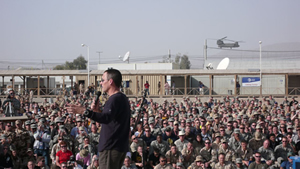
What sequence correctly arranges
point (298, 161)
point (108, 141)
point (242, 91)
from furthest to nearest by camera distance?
point (242, 91), point (298, 161), point (108, 141)

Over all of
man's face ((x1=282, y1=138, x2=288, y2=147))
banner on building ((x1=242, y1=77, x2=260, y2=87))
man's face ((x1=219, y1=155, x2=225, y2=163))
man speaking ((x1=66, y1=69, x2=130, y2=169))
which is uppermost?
banner on building ((x1=242, y1=77, x2=260, y2=87))

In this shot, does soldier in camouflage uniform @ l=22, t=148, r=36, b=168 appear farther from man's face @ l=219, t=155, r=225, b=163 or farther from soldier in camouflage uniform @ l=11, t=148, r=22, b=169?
man's face @ l=219, t=155, r=225, b=163

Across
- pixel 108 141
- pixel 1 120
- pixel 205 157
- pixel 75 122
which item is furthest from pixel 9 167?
pixel 108 141

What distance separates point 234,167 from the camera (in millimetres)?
9555

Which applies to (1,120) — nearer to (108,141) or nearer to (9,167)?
(9,167)

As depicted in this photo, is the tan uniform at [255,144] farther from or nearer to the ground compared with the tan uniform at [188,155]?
farther from the ground

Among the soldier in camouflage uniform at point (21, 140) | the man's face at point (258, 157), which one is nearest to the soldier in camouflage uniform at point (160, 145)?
the man's face at point (258, 157)

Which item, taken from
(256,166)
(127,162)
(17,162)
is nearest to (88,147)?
(127,162)

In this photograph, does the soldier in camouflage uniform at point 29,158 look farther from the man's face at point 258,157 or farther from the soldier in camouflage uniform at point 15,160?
the man's face at point 258,157

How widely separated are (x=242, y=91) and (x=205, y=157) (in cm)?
2542

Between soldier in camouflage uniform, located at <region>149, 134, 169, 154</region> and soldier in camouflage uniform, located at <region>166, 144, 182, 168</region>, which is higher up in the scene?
soldier in camouflage uniform, located at <region>149, 134, 169, 154</region>

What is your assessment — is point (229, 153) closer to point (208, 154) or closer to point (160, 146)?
point (208, 154)

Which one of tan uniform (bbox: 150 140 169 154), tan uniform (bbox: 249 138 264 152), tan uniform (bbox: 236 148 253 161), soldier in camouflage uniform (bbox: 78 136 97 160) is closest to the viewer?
soldier in camouflage uniform (bbox: 78 136 97 160)

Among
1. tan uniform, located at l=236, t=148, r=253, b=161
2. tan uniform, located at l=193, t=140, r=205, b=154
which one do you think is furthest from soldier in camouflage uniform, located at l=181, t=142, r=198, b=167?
tan uniform, located at l=236, t=148, r=253, b=161
